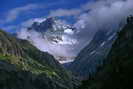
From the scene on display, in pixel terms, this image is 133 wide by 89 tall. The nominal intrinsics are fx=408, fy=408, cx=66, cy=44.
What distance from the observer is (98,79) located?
199125mm

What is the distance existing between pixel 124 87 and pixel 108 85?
2181 cm

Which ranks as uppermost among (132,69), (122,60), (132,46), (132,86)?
(132,46)

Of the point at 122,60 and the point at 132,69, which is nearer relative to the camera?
the point at 132,69

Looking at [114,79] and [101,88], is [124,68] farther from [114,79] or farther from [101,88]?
[101,88]

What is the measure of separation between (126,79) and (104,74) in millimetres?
46907

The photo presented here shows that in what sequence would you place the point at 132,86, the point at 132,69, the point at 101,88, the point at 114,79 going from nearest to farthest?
the point at 132,86 < the point at 132,69 < the point at 114,79 < the point at 101,88

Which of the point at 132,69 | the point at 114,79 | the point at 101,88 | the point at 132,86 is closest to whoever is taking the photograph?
the point at 132,86

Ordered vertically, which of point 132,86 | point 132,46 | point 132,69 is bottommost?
point 132,86

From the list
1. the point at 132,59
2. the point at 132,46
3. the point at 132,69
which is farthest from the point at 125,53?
the point at 132,69

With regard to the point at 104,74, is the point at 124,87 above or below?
below

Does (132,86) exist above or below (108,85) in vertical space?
below

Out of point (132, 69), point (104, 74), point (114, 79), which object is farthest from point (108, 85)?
point (104, 74)

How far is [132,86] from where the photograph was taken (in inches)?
5433

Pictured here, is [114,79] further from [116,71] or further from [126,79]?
[126,79]
